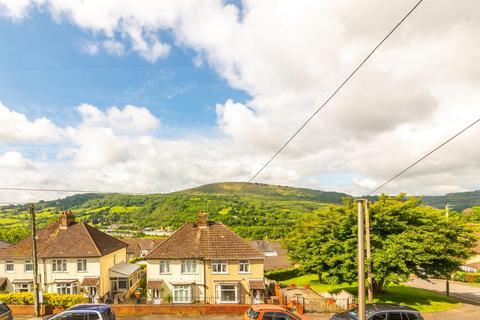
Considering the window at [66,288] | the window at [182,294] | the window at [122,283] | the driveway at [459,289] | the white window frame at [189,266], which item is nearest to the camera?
the window at [182,294]

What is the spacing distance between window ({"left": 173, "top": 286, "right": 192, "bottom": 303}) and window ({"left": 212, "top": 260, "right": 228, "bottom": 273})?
3.35m

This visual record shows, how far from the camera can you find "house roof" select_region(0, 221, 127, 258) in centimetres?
3550

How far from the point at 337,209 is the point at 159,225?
546 feet

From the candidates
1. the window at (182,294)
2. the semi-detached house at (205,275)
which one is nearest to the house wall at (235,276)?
the semi-detached house at (205,275)

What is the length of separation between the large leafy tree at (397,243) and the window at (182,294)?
13.0 m

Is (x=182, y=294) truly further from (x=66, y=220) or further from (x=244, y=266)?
(x=66, y=220)

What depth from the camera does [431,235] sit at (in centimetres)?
2656

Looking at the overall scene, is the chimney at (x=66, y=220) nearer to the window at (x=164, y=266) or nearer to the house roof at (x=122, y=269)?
the house roof at (x=122, y=269)

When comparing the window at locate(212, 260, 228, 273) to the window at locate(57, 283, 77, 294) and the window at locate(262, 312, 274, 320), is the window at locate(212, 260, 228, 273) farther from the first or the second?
the window at locate(57, 283, 77, 294)

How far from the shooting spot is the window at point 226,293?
32469 millimetres

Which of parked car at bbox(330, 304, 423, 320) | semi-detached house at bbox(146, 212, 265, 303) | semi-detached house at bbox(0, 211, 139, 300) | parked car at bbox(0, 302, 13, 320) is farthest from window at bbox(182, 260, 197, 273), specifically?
parked car at bbox(330, 304, 423, 320)

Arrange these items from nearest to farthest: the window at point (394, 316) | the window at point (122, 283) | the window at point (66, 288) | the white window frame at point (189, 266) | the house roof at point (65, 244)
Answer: the window at point (394, 316)
the white window frame at point (189, 266)
the window at point (66, 288)
the house roof at point (65, 244)
the window at point (122, 283)

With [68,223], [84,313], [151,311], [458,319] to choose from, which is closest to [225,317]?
[151,311]

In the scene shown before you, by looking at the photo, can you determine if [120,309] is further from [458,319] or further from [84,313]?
[458,319]
